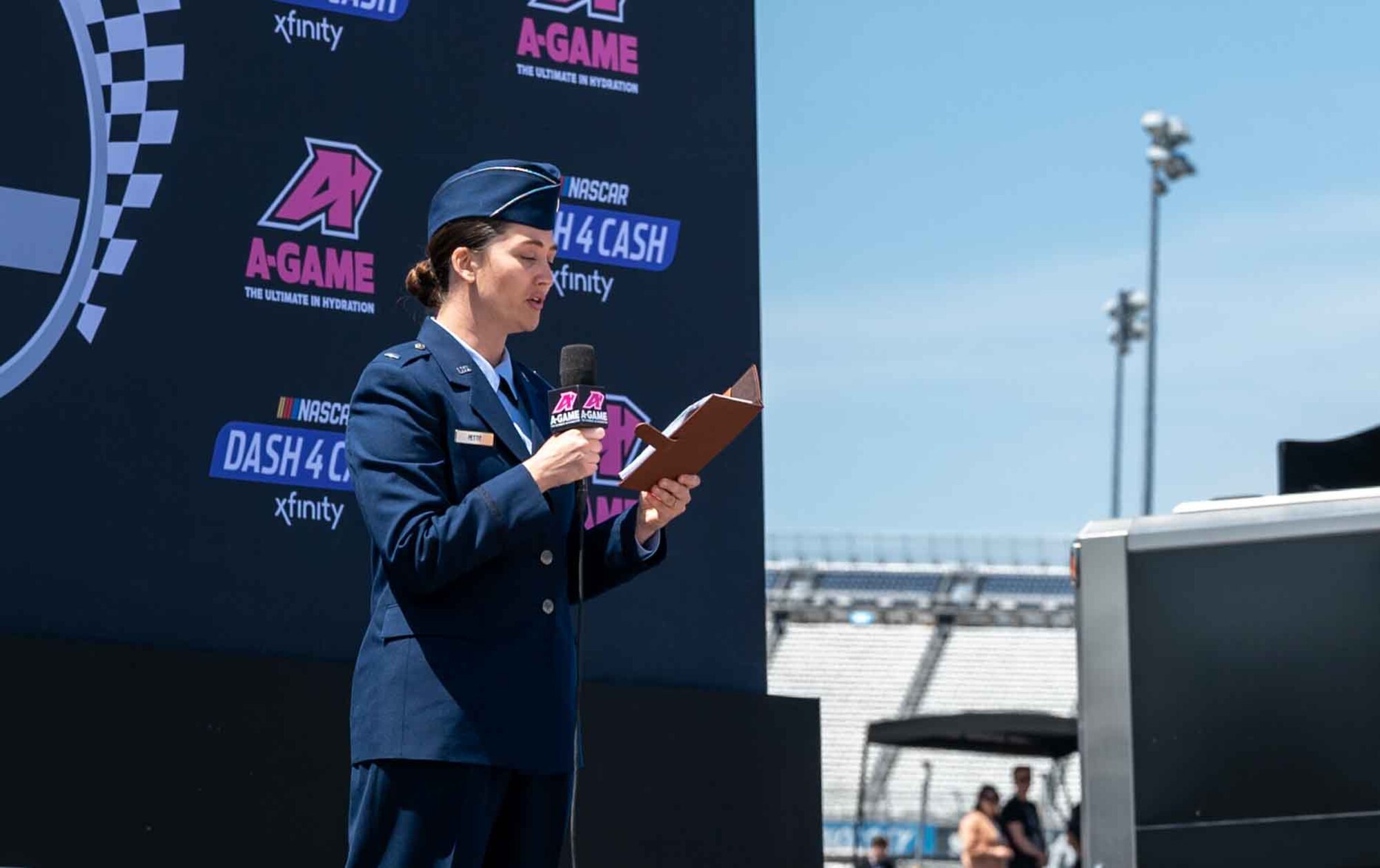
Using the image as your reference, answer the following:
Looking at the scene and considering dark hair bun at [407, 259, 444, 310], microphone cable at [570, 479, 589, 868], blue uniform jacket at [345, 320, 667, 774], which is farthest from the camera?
dark hair bun at [407, 259, 444, 310]

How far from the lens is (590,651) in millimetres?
6156

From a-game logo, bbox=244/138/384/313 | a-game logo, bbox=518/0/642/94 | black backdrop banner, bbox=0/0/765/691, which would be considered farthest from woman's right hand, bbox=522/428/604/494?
a-game logo, bbox=518/0/642/94

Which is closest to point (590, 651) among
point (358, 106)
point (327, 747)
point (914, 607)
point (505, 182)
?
point (327, 747)

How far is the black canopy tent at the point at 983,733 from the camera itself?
54.3 ft

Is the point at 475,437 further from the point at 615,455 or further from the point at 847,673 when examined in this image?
the point at 847,673

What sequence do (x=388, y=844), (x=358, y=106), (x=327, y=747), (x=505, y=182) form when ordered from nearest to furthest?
(x=388, y=844) < (x=505, y=182) < (x=327, y=747) < (x=358, y=106)

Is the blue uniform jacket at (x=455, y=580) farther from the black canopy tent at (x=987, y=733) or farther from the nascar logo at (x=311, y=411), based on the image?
the black canopy tent at (x=987, y=733)

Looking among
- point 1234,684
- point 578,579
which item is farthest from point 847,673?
point 578,579

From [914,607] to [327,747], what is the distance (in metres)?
38.2

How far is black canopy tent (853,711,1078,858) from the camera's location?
1656cm

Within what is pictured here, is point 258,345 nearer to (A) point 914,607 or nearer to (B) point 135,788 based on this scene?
(B) point 135,788

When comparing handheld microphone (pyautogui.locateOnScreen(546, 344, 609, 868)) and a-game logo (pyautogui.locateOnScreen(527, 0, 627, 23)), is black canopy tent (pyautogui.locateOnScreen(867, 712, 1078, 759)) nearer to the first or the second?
a-game logo (pyautogui.locateOnScreen(527, 0, 627, 23))

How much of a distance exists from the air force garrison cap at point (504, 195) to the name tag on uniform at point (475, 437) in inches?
15.7

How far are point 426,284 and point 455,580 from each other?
26.5 inches
